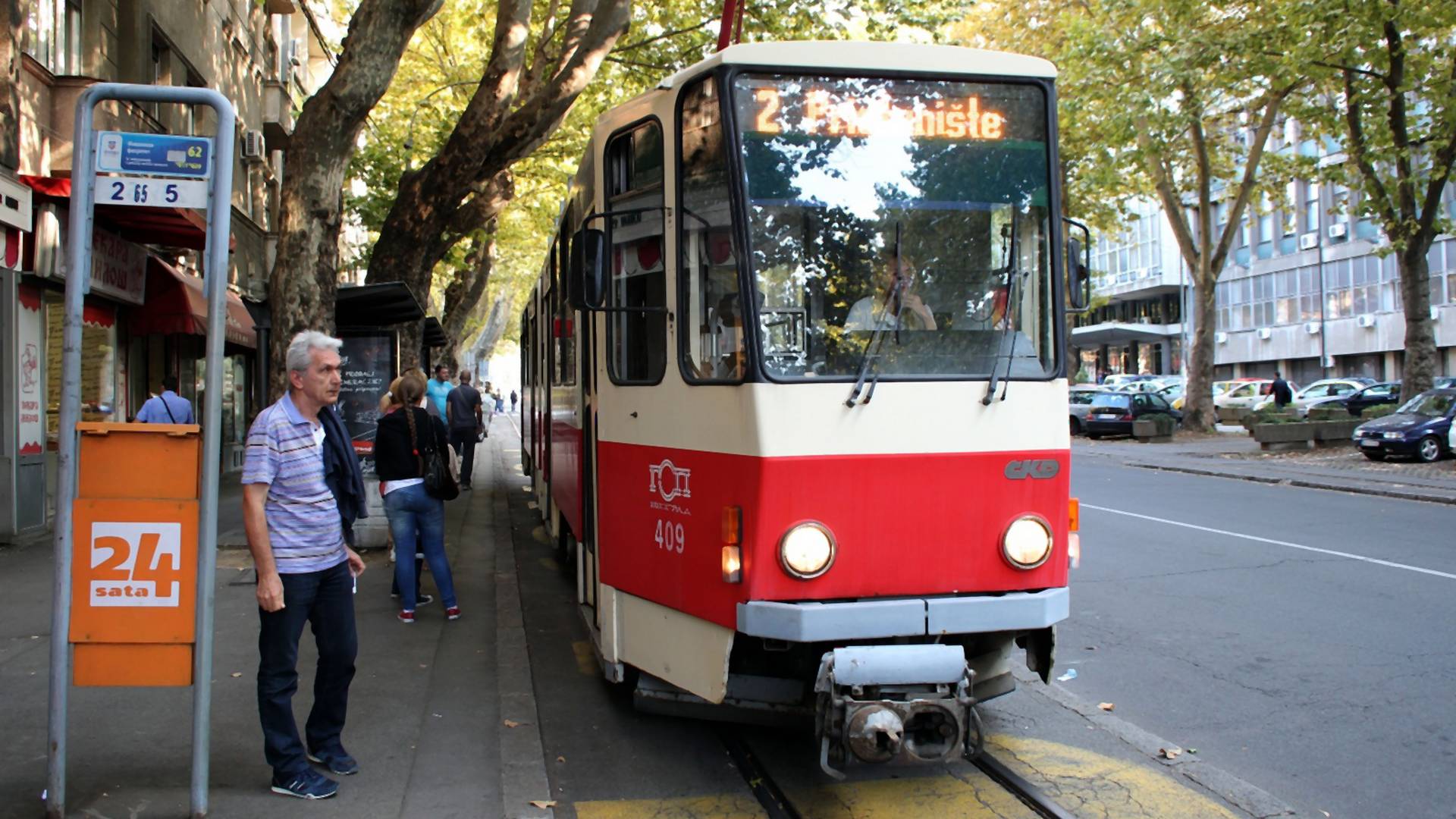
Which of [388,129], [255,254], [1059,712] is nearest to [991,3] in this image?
[388,129]

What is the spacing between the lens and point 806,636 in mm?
4461

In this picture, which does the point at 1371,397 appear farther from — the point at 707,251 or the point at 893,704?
the point at 893,704

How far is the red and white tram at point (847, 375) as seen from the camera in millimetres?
4582

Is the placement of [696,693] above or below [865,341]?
below

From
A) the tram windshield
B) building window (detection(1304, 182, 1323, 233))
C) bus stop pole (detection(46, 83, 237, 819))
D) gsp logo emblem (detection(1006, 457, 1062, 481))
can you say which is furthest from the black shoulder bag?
building window (detection(1304, 182, 1323, 233))

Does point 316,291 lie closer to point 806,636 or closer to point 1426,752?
point 806,636

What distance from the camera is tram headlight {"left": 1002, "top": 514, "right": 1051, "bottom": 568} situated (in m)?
4.85

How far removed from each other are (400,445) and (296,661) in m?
3.24

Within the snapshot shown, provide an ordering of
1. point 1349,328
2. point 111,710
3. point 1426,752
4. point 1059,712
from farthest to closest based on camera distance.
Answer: point 1349,328 → point 1059,712 → point 111,710 → point 1426,752

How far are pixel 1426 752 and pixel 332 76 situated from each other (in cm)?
937

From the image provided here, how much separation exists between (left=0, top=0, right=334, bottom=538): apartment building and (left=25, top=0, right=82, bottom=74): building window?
0.02 m

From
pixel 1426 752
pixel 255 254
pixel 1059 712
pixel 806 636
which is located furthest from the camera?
pixel 255 254

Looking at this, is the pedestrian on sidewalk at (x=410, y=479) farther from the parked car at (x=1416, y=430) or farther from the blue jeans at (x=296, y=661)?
the parked car at (x=1416, y=430)

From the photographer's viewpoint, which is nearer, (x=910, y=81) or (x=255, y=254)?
(x=910, y=81)
